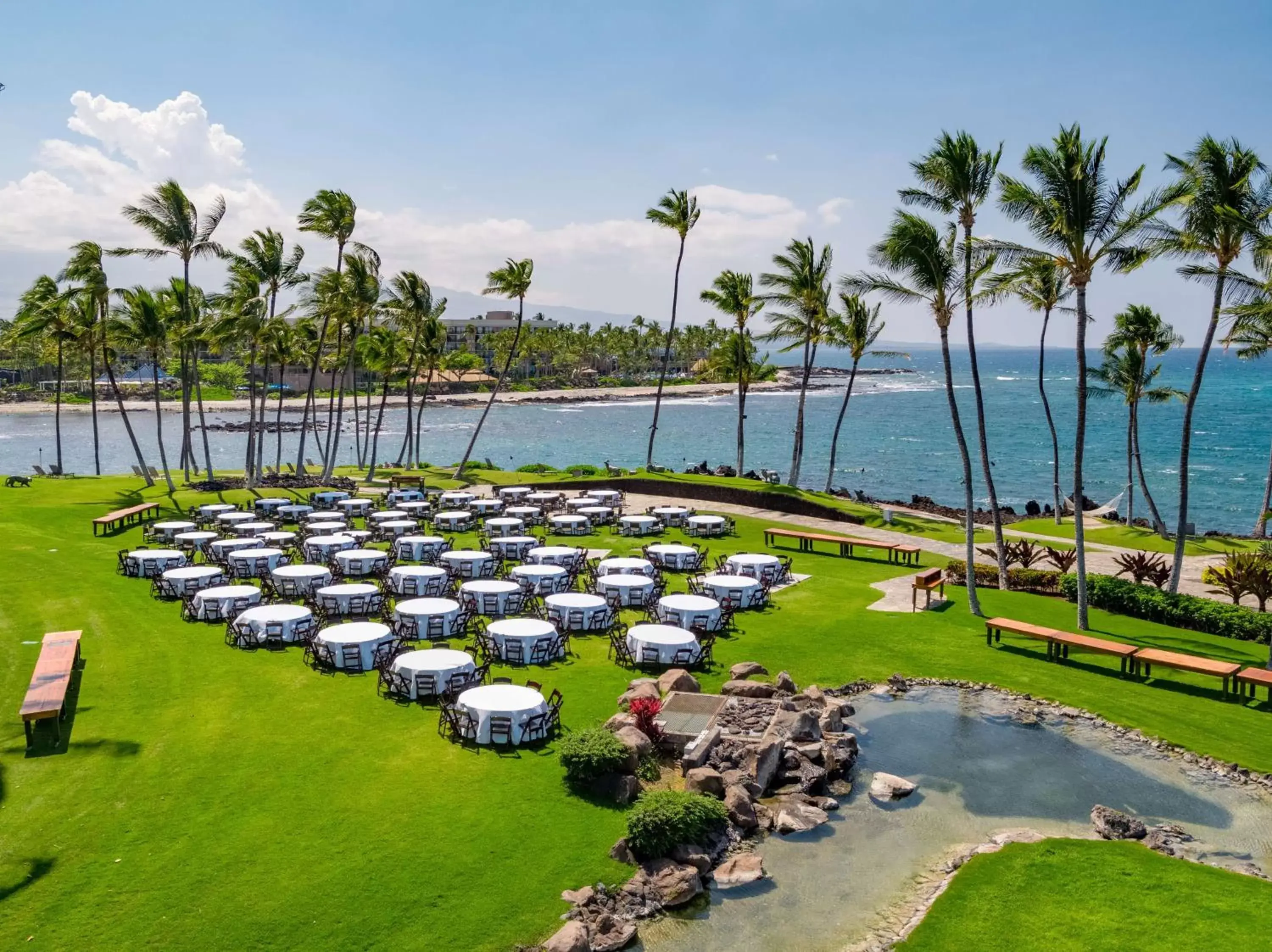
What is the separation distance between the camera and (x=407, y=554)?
104ft

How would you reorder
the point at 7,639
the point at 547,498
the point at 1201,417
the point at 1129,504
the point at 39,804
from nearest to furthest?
the point at 39,804 < the point at 7,639 < the point at 547,498 < the point at 1129,504 < the point at 1201,417

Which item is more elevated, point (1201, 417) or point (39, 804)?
point (1201, 417)

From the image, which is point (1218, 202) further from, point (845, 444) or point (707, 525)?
point (845, 444)

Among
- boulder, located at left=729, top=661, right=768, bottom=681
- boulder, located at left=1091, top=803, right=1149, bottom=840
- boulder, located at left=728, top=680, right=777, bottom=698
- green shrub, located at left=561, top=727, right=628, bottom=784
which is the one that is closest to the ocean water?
boulder, located at left=729, top=661, right=768, bottom=681

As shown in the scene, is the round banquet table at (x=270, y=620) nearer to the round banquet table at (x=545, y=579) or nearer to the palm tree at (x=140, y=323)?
the round banquet table at (x=545, y=579)

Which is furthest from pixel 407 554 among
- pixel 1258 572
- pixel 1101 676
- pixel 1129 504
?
pixel 1129 504

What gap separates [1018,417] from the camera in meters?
160

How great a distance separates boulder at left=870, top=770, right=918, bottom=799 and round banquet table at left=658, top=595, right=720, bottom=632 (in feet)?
26.2

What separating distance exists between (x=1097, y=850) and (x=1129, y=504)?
44545 millimetres

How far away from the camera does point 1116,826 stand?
13.4m

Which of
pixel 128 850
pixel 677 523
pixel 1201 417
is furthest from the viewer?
pixel 1201 417

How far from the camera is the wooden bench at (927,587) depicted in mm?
25688

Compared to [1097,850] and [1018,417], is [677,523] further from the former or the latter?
[1018,417]

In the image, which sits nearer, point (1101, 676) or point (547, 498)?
point (1101, 676)
